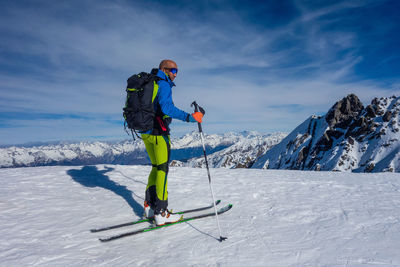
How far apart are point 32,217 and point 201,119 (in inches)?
203

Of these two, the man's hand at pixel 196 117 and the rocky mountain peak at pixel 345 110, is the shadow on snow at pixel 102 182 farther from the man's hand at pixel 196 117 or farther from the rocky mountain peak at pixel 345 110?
the rocky mountain peak at pixel 345 110

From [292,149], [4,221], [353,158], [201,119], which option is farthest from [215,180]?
[292,149]

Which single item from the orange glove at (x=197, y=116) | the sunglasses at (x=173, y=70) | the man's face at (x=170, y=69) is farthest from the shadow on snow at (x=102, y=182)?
→ the sunglasses at (x=173, y=70)

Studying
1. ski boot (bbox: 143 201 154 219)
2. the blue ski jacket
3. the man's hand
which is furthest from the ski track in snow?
the blue ski jacket

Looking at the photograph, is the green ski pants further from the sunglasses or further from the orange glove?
the sunglasses

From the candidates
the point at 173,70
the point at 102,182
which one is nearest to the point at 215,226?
the point at 173,70

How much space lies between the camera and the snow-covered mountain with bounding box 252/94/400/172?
117500 mm

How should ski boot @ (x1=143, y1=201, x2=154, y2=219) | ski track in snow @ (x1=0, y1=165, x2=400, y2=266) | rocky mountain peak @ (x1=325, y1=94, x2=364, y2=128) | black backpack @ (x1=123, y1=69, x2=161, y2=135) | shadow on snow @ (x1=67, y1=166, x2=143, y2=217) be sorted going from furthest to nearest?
rocky mountain peak @ (x1=325, y1=94, x2=364, y2=128)
shadow on snow @ (x1=67, y1=166, x2=143, y2=217)
ski boot @ (x1=143, y1=201, x2=154, y2=219)
black backpack @ (x1=123, y1=69, x2=161, y2=135)
ski track in snow @ (x1=0, y1=165, x2=400, y2=266)

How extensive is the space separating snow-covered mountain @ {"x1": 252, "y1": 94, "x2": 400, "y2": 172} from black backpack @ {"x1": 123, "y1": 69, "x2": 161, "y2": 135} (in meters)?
127

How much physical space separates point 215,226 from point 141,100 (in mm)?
3288

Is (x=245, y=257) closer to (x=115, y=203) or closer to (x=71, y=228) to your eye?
(x=71, y=228)

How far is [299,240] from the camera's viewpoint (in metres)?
4.16

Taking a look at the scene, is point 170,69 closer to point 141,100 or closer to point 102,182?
point 141,100

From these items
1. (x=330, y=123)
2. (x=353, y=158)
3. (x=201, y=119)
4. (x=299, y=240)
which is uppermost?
(x=330, y=123)
